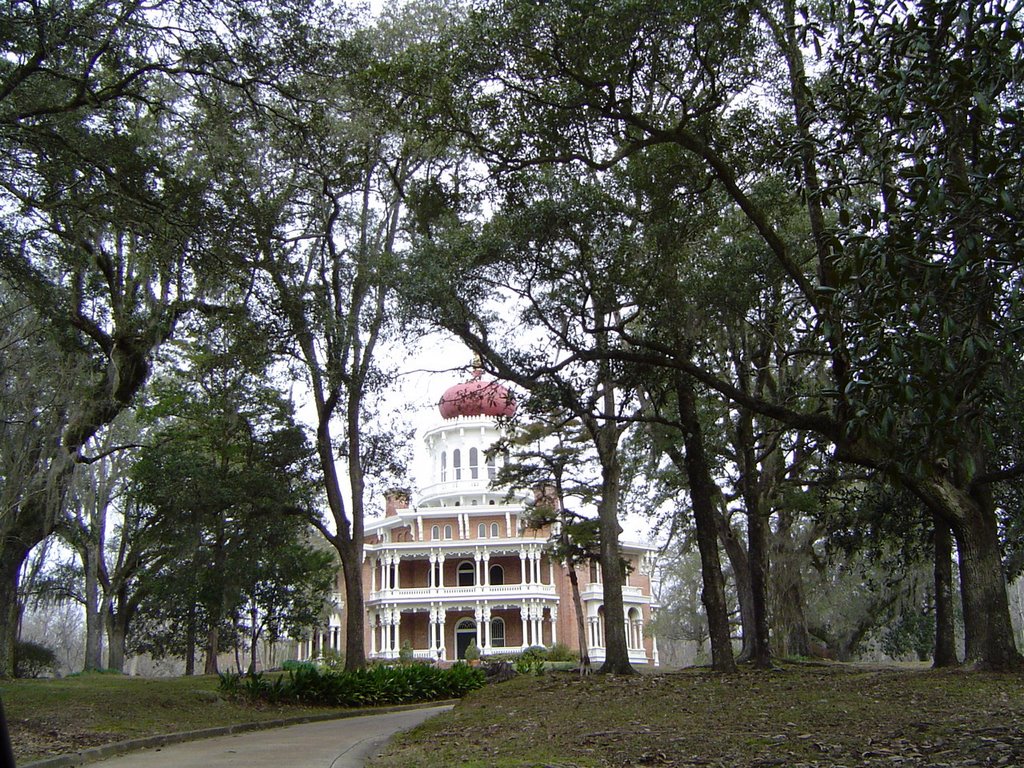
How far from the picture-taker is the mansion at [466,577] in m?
51.4

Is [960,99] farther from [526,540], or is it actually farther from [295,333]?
[526,540]

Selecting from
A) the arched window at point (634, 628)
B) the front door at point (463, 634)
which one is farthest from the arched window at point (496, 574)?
the arched window at point (634, 628)

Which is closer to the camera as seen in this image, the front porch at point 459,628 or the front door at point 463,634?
the front porch at point 459,628

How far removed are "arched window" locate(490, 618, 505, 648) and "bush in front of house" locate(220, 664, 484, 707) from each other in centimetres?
3059

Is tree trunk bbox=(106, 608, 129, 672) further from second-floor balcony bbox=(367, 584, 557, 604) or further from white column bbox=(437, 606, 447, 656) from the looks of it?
white column bbox=(437, 606, 447, 656)

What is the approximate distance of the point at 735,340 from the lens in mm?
20781

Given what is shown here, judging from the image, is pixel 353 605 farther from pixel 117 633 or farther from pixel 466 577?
pixel 466 577

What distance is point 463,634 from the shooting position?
53438mm

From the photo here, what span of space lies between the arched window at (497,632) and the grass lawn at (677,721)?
118ft

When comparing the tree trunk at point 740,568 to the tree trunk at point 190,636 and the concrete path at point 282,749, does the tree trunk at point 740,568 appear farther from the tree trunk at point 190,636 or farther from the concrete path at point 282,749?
the tree trunk at point 190,636

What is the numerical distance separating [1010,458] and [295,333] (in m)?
14.9

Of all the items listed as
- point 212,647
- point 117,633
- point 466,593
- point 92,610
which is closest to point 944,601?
point 212,647

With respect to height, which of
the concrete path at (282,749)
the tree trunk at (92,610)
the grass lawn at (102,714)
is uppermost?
the tree trunk at (92,610)

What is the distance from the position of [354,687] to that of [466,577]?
3626cm
